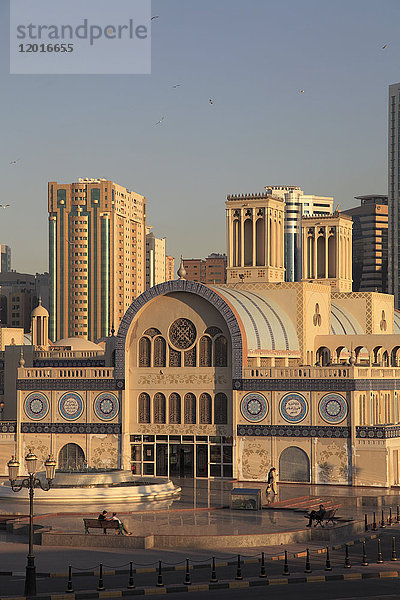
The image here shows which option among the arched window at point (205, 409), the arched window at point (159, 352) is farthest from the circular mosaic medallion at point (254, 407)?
the arched window at point (159, 352)

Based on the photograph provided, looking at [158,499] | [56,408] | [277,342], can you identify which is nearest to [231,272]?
[277,342]

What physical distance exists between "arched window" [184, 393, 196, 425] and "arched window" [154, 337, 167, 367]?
241 cm

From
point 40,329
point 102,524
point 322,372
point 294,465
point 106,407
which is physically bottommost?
point 102,524

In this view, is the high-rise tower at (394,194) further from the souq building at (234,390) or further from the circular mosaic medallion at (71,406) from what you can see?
the circular mosaic medallion at (71,406)

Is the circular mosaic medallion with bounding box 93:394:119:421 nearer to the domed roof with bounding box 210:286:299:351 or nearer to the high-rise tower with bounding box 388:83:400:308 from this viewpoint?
the domed roof with bounding box 210:286:299:351

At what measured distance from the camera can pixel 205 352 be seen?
212 feet

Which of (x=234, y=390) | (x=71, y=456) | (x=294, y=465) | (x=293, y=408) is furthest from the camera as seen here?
(x=71, y=456)

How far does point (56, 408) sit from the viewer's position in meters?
66.4

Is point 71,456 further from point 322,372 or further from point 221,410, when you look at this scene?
point 322,372

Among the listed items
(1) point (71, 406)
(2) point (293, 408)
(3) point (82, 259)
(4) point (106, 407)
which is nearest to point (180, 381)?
(4) point (106, 407)

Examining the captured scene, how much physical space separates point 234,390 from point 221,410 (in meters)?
1.58

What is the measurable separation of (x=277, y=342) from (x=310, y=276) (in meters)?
15.7

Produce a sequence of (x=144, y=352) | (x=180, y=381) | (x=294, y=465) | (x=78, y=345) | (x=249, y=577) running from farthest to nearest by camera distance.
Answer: (x=78, y=345) < (x=144, y=352) < (x=180, y=381) < (x=294, y=465) < (x=249, y=577)

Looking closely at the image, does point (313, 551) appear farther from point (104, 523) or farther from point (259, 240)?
point (259, 240)
